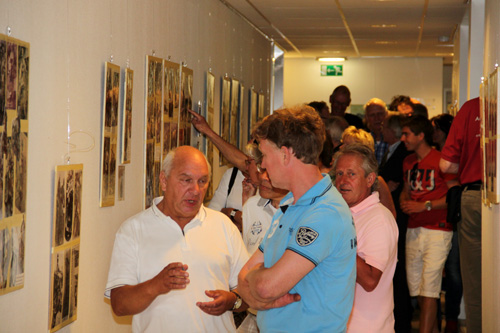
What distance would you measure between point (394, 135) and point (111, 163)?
3.85m

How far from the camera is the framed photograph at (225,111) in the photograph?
24.0 feet

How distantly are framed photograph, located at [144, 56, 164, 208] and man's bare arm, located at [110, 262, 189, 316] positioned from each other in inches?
61.3

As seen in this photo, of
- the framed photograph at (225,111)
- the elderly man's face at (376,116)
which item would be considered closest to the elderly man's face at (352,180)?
the framed photograph at (225,111)

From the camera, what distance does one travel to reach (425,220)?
660cm

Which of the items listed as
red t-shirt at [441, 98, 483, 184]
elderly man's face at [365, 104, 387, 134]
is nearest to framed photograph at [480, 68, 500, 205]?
red t-shirt at [441, 98, 483, 184]

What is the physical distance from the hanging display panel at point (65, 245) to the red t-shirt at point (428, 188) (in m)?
3.81

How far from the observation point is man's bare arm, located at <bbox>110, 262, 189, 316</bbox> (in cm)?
330

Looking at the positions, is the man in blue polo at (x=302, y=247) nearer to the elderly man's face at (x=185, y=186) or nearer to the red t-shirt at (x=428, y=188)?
the elderly man's face at (x=185, y=186)

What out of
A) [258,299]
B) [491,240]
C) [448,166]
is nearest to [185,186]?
[258,299]

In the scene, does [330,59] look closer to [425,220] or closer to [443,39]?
[443,39]

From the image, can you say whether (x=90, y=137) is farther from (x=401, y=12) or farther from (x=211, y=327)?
(x=401, y=12)

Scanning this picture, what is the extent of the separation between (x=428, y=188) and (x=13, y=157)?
4.58 m

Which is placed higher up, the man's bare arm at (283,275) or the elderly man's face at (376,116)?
the elderly man's face at (376,116)

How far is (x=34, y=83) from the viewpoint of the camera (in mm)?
3225
